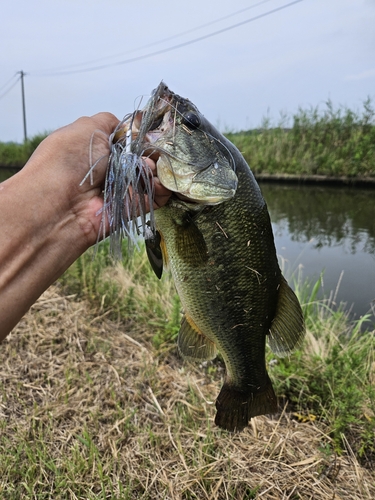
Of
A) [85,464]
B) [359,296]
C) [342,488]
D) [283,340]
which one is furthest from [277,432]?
[359,296]

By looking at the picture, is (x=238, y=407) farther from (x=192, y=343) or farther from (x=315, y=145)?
(x=315, y=145)

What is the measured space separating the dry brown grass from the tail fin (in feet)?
1.81

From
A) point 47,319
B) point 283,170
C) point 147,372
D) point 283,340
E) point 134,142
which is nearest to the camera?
point 134,142

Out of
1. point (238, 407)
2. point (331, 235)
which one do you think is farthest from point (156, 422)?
point (331, 235)

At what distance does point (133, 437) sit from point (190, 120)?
217cm

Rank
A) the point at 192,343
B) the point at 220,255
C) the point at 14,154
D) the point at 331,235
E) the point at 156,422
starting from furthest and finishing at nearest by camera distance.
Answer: the point at 14,154, the point at 331,235, the point at 156,422, the point at 192,343, the point at 220,255

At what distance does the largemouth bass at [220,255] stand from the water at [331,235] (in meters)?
3.94

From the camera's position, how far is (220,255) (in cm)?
186

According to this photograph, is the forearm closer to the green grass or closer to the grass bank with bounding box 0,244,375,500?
the green grass

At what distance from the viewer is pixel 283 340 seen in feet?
6.75

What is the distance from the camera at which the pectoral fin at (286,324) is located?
202 centimetres

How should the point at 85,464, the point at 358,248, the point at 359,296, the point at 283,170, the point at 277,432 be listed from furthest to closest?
the point at 283,170, the point at 358,248, the point at 359,296, the point at 277,432, the point at 85,464

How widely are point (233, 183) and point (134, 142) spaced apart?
46cm

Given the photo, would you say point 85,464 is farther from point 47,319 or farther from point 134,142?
point 134,142
